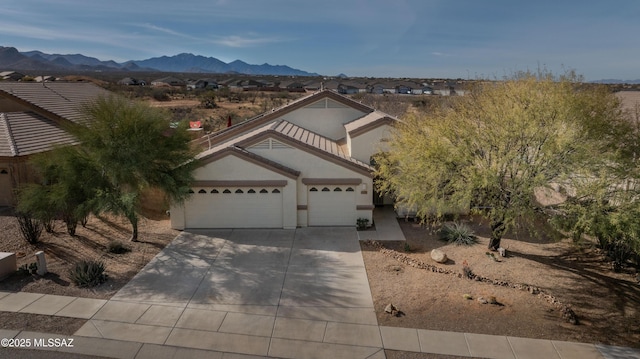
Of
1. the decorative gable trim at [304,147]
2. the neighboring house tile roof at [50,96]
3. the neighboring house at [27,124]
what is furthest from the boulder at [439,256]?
the neighboring house tile roof at [50,96]

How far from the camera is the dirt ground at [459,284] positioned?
A: 10.7m

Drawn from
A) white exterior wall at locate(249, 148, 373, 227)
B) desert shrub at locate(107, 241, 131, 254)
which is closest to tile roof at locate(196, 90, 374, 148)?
white exterior wall at locate(249, 148, 373, 227)

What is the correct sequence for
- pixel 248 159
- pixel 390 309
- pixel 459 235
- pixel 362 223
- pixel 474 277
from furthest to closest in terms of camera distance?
pixel 362 223 → pixel 248 159 → pixel 459 235 → pixel 474 277 → pixel 390 309

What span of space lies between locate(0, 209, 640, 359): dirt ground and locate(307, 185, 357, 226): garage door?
2.53 metres

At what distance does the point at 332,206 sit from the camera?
1823 cm

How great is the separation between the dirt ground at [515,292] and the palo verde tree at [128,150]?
865 centimetres

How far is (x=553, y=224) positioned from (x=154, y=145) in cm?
1414

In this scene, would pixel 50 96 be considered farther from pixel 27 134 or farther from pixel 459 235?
pixel 459 235

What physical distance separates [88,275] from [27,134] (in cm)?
1320

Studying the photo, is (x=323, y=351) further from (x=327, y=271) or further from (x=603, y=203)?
(x=603, y=203)

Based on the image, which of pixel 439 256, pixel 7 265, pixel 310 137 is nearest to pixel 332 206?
pixel 310 137

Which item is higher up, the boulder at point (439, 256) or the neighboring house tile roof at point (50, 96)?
the neighboring house tile roof at point (50, 96)

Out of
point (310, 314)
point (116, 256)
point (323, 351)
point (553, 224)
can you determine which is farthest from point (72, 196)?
point (553, 224)

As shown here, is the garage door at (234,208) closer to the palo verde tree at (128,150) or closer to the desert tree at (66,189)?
the palo verde tree at (128,150)
